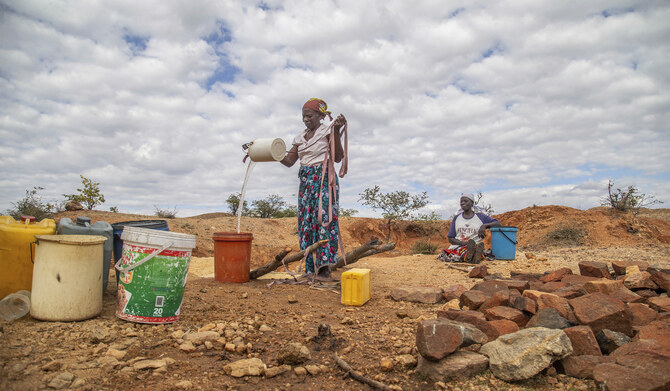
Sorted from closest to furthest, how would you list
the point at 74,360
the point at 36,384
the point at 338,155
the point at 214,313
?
the point at 36,384 → the point at 74,360 → the point at 214,313 → the point at 338,155

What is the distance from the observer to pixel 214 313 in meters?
3.25

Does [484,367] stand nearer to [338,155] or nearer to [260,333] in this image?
[260,333]

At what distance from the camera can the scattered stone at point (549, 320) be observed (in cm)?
271

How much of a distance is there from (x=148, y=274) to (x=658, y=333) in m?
3.27

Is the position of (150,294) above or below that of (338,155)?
below

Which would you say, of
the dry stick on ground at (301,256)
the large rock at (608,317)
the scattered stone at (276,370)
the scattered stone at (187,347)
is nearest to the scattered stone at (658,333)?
the large rock at (608,317)

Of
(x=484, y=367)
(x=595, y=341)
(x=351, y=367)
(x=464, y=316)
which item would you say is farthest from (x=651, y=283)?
(x=351, y=367)

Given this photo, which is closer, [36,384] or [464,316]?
[36,384]

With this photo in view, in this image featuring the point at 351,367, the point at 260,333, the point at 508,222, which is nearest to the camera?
the point at 351,367

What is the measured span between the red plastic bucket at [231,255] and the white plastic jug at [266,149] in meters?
0.88

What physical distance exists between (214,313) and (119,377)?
1.18 m

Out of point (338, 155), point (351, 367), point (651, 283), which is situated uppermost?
point (338, 155)

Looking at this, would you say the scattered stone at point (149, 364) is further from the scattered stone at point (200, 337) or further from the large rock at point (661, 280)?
the large rock at point (661, 280)

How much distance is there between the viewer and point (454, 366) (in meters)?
2.26
